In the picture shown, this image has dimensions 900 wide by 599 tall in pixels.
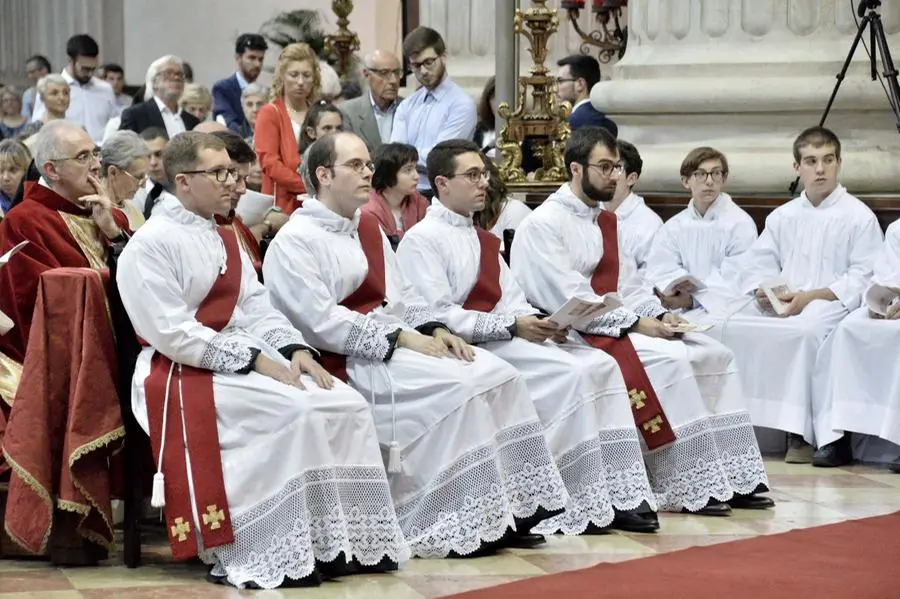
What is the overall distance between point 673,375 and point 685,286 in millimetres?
1786

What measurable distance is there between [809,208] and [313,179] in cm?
323

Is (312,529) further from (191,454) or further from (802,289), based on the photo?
(802,289)

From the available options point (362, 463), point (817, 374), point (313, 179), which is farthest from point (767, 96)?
point (362, 463)

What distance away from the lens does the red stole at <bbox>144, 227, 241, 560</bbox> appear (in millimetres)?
5898

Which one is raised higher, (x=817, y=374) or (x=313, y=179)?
(x=313, y=179)

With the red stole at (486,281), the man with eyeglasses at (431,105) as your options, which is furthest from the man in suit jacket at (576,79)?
the red stole at (486,281)

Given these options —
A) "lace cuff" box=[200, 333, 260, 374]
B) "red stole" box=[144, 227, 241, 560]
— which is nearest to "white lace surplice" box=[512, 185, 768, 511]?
"lace cuff" box=[200, 333, 260, 374]

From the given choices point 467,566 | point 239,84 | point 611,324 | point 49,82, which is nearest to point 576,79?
point 239,84

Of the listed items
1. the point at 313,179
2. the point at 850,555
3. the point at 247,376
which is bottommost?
the point at 850,555

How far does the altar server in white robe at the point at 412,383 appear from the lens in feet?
21.0

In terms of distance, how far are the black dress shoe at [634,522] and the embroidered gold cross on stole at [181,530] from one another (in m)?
1.79

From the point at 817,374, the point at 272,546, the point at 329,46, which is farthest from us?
the point at 329,46

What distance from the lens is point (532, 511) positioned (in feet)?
21.7

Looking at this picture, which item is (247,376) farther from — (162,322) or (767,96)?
(767,96)
